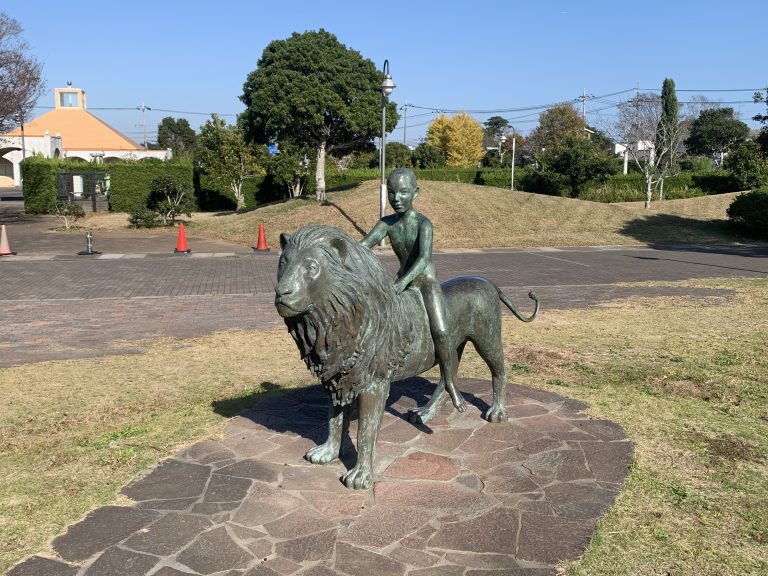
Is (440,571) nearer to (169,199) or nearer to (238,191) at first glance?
(169,199)

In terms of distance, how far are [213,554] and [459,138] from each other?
65939mm

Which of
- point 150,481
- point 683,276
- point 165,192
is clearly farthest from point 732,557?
point 165,192

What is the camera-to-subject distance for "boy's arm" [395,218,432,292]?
440 centimetres

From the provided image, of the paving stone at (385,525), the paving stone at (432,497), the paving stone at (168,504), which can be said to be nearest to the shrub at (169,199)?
the paving stone at (168,504)

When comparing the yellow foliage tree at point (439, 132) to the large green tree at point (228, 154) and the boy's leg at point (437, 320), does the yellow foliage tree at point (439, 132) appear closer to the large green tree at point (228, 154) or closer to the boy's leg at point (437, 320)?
the large green tree at point (228, 154)

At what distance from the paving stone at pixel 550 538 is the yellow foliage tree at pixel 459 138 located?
6381 cm

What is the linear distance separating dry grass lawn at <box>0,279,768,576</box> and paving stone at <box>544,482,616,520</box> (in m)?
0.11

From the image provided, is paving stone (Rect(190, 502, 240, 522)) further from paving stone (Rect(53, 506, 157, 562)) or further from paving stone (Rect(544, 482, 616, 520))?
paving stone (Rect(544, 482, 616, 520))

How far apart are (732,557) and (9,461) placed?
479 centimetres

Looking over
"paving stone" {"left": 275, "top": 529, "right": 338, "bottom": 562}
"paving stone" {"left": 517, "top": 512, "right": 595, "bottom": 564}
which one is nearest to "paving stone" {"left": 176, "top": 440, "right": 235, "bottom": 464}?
"paving stone" {"left": 275, "top": 529, "right": 338, "bottom": 562}

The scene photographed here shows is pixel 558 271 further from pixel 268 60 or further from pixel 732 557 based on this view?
pixel 268 60

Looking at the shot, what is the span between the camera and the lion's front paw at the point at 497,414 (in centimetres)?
534

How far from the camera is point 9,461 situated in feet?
15.6

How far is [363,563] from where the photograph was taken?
11.0ft
